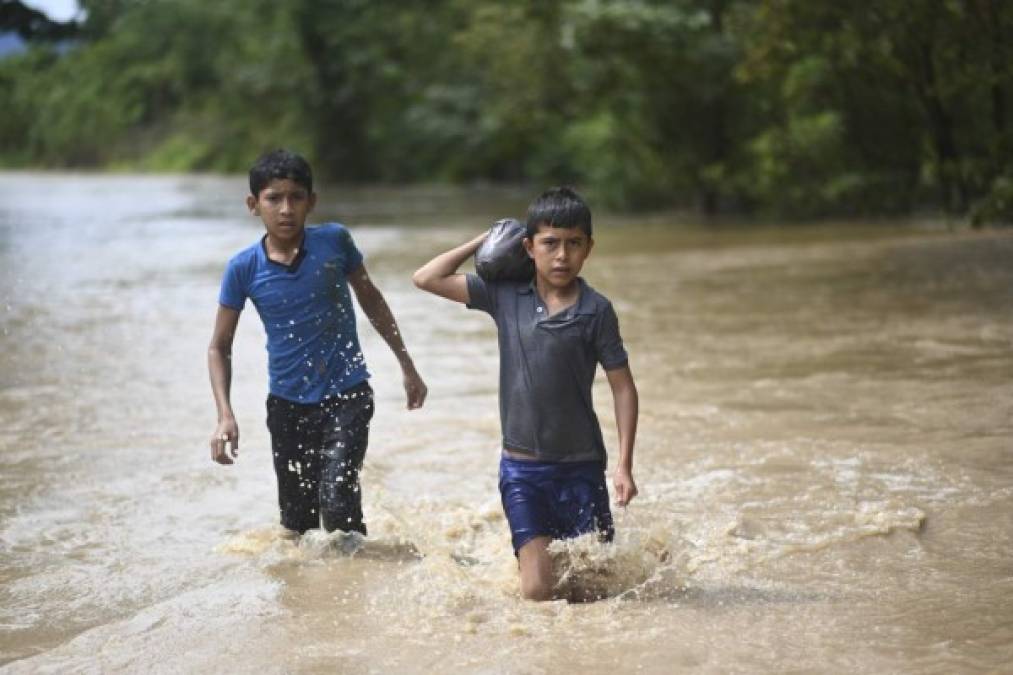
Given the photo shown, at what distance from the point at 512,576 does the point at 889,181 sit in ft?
58.8

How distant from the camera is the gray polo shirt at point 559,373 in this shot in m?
4.33

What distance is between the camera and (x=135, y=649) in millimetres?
4207

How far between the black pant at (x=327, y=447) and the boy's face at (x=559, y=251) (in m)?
1.19

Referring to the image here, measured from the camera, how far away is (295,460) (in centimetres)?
524

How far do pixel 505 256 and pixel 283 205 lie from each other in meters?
1.04

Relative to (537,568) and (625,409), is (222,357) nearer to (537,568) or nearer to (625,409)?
(537,568)

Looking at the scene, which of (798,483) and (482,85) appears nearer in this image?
(798,483)

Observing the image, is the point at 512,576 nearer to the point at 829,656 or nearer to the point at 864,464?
the point at 829,656

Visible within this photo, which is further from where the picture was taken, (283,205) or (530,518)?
(283,205)

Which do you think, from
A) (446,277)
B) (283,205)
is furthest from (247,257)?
(446,277)

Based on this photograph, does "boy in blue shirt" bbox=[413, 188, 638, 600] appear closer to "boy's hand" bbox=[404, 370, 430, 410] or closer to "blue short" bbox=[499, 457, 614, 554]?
"blue short" bbox=[499, 457, 614, 554]

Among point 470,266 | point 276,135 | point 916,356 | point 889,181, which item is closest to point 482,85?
point 276,135

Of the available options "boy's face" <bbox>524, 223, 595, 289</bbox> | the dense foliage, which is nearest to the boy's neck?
"boy's face" <bbox>524, 223, 595, 289</bbox>

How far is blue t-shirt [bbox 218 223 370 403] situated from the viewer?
5.14 meters
